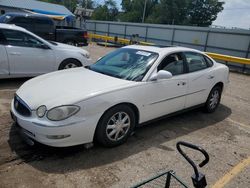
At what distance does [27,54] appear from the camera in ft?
20.9

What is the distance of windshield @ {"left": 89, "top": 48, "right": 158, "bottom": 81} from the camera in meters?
4.04

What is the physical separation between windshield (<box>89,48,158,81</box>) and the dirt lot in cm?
105

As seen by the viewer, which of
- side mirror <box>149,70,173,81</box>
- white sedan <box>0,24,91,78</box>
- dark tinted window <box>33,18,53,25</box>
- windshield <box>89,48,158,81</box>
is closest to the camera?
side mirror <box>149,70,173,81</box>

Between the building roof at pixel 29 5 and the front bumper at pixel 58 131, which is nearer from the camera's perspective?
the front bumper at pixel 58 131

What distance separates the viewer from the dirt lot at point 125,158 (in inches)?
116

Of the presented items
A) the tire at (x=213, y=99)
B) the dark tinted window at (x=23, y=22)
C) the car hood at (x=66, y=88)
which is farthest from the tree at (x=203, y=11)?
the car hood at (x=66, y=88)

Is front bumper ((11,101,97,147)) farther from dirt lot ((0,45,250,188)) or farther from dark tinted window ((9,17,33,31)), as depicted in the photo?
dark tinted window ((9,17,33,31))

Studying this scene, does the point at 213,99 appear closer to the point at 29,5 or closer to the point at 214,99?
the point at 214,99

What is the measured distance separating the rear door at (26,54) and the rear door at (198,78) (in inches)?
150

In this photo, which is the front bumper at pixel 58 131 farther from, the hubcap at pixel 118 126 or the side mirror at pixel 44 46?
the side mirror at pixel 44 46

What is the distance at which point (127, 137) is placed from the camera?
3.83m

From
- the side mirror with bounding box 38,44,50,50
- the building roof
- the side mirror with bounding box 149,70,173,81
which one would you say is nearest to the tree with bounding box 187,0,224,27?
the building roof

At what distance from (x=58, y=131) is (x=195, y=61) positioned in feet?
10.5

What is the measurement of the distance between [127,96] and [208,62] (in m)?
2.61
